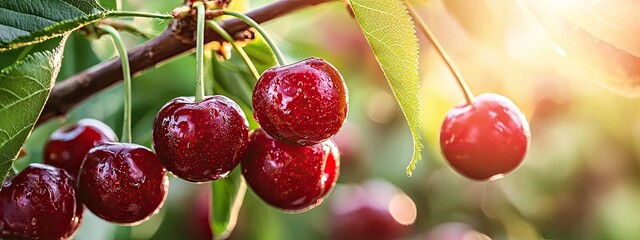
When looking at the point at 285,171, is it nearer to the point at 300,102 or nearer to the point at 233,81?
the point at 300,102

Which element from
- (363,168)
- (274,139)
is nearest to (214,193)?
(274,139)

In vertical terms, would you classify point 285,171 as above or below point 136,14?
below

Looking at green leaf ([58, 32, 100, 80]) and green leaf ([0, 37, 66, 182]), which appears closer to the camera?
green leaf ([0, 37, 66, 182])

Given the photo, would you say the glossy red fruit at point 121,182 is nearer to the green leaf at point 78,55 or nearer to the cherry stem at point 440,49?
the cherry stem at point 440,49

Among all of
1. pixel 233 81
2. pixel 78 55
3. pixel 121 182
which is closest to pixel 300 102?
pixel 121 182

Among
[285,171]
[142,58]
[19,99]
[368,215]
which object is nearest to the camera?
[19,99]

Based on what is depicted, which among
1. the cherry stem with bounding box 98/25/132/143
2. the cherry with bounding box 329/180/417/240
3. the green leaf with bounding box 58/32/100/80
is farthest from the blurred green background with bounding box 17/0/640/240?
the cherry stem with bounding box 98/25/132/143

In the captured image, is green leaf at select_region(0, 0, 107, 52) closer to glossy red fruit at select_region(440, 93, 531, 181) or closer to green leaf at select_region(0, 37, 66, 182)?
green leaf at select_region(0, 37, 66, 182)
